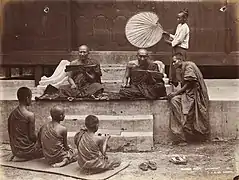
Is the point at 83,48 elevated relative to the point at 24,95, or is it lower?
elevated

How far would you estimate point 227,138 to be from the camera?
412cm

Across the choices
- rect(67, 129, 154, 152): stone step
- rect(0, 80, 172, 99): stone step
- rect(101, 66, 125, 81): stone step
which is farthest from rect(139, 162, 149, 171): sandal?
Answer: rect(101, 66, 125, 81): stone step

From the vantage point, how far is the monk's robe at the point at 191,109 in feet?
13.6

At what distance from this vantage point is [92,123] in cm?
391

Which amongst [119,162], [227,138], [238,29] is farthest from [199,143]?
[238,29]

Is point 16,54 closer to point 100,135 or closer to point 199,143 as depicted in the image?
point 100,135

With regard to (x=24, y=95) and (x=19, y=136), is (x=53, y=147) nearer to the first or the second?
(x=19, y=136)

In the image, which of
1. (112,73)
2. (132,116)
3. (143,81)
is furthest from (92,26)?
(132,116)

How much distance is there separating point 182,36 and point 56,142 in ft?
4.74

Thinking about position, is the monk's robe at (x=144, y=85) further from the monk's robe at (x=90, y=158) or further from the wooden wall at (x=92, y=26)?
the monk's robe at (x=90, y=158)

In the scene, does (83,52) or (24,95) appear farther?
(83,52)

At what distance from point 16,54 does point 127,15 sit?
107 cm

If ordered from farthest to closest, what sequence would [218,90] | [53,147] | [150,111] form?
[218,90]
[150,111]
[53,147]

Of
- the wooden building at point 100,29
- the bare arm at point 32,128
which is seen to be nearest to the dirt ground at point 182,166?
the bare arm at point 32,128
